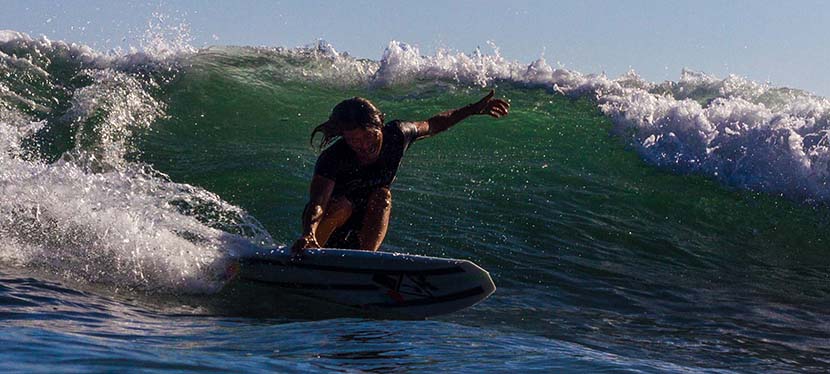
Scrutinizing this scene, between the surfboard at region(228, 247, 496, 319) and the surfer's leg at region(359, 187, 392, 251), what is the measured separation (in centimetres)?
45

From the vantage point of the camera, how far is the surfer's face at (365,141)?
6562 millimetres

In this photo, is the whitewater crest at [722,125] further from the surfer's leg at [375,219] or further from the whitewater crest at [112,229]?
the surfer's leg at [375,219]

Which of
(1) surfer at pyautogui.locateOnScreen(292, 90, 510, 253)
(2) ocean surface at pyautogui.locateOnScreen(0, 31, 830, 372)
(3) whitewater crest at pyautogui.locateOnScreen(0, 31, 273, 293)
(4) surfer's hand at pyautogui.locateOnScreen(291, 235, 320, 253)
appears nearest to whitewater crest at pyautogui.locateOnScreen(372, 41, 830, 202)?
(2) ocean surface at pyautogui.locateOnScreen(0, 31, 830, 372)

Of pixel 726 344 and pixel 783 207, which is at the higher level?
pixel 783 207

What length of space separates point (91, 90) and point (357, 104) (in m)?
9.14

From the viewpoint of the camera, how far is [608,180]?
496 inches

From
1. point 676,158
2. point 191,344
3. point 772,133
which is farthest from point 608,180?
point 191,344

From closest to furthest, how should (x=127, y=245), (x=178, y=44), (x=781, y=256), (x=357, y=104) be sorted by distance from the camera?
(x=357, y=104)
(x=127, y=245)
(x=781, y=256)
(x=178, y=44)

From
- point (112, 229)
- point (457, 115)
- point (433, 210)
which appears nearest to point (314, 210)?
point (457, 115)

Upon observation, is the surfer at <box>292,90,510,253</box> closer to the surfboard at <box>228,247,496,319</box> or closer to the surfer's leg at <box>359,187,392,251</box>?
the surfer's leg at <box>359,187,392,251</box>

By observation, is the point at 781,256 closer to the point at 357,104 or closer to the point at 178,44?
the point at 357,104

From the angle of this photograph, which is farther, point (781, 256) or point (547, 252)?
point (781, 256)

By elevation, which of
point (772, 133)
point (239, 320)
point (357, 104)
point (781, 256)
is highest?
point (772, 133)

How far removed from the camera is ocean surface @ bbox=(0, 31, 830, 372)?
532cm
